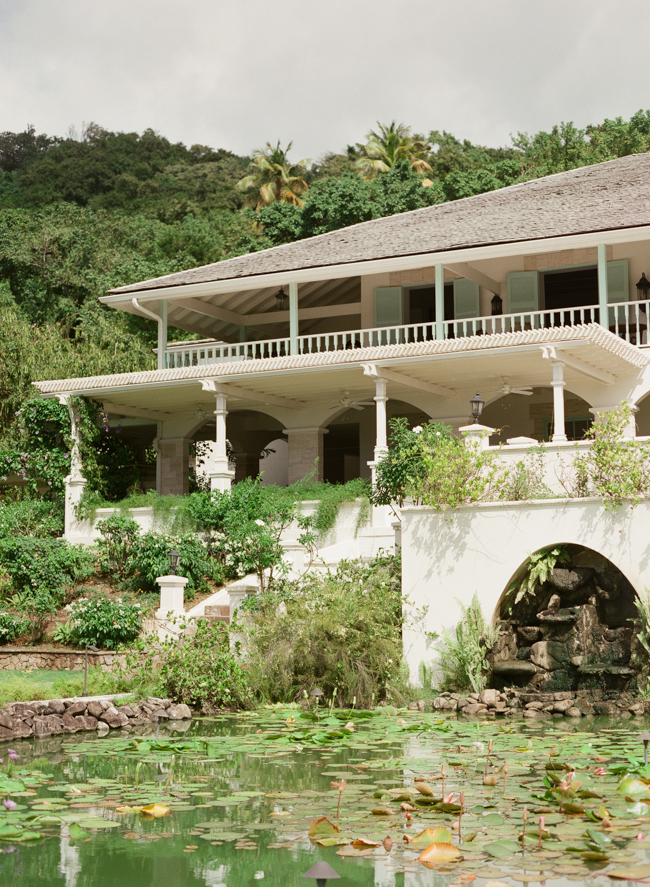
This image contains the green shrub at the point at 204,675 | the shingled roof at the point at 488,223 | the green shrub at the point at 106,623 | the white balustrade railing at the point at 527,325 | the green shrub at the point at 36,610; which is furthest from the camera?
the shingled roof at the point at 488,223

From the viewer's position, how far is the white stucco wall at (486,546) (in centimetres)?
1416

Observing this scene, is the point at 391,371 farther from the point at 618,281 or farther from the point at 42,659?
the point at 42,659

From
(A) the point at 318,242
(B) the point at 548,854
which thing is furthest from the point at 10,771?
(A) the point at 318,242

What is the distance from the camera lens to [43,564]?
19.0m

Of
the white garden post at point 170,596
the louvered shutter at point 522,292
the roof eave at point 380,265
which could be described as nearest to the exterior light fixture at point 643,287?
the roof eave at point 380,265

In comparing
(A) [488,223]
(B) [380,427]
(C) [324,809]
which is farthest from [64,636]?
(A) [488,223]

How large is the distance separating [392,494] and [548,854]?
39.8 ft

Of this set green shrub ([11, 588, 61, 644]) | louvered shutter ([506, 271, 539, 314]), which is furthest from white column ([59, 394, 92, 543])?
A: louvered shutter ([506, 271, 539, 314])

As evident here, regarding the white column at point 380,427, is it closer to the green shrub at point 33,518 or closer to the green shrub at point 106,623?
the green shrub at point 106,623

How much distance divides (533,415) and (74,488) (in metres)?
9.74

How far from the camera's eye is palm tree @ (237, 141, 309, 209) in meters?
44.1

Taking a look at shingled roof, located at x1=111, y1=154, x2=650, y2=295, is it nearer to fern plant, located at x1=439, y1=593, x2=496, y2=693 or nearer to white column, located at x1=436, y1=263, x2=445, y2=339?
white column, located at x1=436, y1=263, x2=445, y2=339

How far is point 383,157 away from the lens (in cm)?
4553

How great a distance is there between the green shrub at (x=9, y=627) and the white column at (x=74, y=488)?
148 inches
